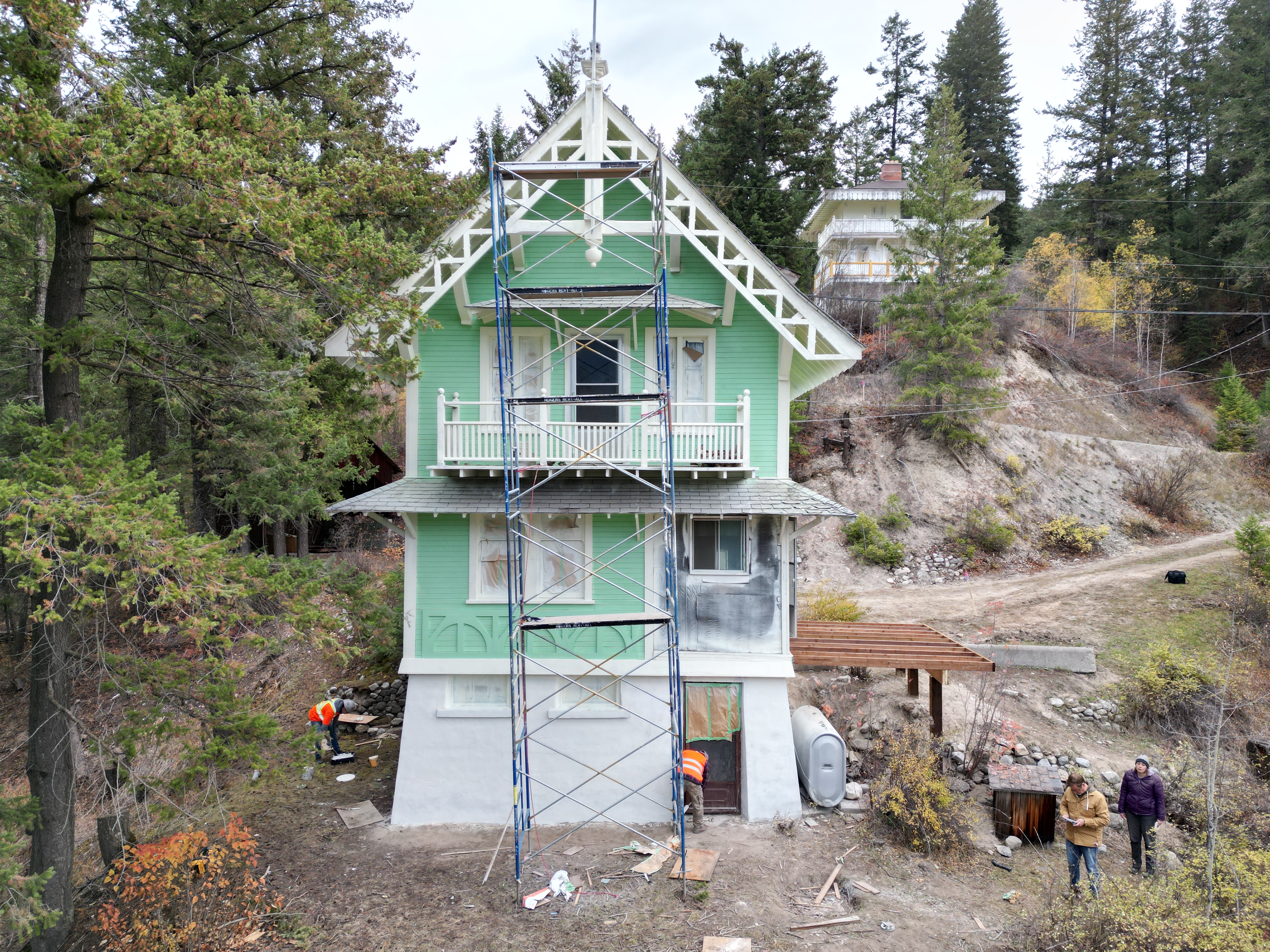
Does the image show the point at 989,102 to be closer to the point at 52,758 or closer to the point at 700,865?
the point at 700,865

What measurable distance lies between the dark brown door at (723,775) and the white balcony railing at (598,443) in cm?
506

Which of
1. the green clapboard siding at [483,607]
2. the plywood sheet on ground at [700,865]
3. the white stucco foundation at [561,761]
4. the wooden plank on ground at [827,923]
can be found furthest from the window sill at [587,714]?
the wooden plank on ground at [827,923]

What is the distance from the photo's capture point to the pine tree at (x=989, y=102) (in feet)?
128

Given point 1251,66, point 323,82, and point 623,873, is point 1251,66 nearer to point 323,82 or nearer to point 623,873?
point 323,82

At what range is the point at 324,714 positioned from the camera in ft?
45.5

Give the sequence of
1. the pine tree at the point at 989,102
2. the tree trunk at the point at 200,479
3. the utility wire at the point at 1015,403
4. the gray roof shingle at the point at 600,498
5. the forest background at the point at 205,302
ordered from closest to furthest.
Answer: the forest background at the point at 205,302 < the gray roof shingle at the point at 600,498 < the tree trunk at the point at 200,479 < the utility wire at the point at 1015,403 < the pine tree at the point at 989,102

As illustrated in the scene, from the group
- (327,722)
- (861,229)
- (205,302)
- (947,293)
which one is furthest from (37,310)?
(861,229)

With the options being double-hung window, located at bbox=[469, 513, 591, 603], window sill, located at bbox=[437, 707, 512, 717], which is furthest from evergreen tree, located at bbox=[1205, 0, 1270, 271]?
window sill, located at bbox=[437, 707, 512, 717]

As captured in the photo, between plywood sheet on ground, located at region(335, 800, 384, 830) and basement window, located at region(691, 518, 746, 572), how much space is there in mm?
7138

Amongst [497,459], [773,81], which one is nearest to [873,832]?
[497,459]

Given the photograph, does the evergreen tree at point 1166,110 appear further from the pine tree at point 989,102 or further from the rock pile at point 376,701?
the rock pile at point 376,701

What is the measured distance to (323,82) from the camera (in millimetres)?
16484

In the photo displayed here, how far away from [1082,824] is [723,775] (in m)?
5.56

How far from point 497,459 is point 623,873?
6.66m
